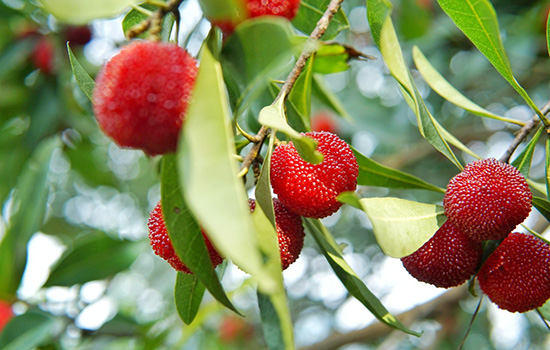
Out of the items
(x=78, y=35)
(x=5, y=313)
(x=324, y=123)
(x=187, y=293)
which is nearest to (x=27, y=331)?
(x=5, y=313)

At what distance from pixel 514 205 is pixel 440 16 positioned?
230 cm

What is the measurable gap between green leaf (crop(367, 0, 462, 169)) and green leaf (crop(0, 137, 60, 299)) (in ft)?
3.90

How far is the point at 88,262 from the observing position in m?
1.73

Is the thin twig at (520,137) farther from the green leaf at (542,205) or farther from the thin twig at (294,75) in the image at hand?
the thin twig at (294,75)

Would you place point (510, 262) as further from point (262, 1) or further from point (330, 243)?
point (262, 1)

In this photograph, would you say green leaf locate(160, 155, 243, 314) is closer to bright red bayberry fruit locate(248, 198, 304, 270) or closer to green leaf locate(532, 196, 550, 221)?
bright red bayberry fruit locate(248, 198, 304, 270)

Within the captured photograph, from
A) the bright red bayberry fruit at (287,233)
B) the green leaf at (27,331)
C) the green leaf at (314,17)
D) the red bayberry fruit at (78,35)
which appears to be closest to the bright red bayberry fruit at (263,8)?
the bright red bayberry fruit at (287,233)

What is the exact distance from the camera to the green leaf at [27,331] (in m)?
1.34

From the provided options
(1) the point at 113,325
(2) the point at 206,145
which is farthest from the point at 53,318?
(2) the point at 206,145

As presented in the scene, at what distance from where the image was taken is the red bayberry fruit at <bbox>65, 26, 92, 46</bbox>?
240 centimetres

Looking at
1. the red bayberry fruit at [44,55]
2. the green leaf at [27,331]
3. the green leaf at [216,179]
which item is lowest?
the green leaf at [27,331]

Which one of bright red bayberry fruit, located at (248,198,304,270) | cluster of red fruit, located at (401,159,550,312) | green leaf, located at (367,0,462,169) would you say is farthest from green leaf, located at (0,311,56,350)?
green leaf, located at (367,0,462,169)

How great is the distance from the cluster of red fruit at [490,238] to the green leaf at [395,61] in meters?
0.10

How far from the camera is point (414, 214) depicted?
2.84 feet
